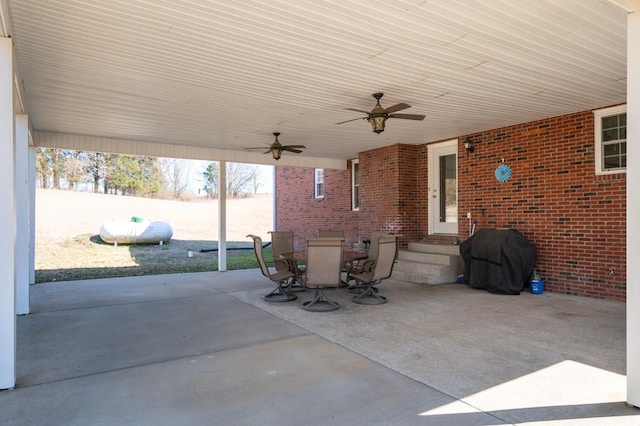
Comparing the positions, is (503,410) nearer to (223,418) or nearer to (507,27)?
(223,418)

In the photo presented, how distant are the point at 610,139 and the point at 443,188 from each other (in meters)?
3.63

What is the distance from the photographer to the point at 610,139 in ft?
21.5

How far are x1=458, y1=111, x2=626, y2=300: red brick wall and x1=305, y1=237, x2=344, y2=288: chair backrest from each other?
412cm

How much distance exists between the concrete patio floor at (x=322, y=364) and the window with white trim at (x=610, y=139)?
2202mm

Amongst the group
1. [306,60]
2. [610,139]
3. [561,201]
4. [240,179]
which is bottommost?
[561,201]

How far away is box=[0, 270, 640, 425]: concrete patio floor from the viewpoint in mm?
2781

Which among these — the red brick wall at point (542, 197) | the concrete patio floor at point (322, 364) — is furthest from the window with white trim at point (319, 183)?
the concrete patio floor at point (322, 364)

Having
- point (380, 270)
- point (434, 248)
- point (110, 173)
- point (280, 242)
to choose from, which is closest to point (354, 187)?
point (434, 248)

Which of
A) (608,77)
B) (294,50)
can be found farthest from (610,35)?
(294,50)

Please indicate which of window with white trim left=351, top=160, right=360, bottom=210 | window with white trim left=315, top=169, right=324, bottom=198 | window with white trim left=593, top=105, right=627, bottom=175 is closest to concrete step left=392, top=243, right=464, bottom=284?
window with white trim left=593, top=105, right=627, bottom=175

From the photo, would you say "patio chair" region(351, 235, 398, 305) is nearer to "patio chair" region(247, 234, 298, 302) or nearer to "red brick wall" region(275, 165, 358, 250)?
"patio chair" region(247, 234, 298, 302)

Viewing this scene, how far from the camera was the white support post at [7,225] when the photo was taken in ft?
10.5

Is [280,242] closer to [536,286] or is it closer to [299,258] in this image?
[299,258]

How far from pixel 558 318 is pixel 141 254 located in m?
12.7
